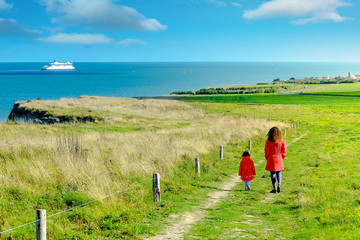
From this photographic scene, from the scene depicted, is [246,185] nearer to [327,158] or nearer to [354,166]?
[354,166]

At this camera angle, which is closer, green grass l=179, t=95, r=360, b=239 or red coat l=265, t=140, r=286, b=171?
green grass l=179, t=95, r=360, b=239

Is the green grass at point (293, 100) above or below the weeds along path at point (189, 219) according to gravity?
above

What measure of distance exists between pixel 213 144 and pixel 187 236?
657 inches

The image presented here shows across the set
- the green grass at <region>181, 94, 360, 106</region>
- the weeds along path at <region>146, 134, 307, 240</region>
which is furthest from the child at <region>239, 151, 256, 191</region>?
the green grass at <region>181, 94, 360, 106</region>

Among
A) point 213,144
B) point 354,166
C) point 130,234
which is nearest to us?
point 130,234

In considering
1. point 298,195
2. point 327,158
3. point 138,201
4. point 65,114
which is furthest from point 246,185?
point 65,114

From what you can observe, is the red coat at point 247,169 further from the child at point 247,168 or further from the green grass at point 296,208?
the green grass at point 296,208

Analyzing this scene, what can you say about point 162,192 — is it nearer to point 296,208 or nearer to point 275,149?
point 275,149

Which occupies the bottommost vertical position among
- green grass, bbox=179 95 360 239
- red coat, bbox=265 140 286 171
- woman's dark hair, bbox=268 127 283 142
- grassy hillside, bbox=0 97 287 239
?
green grass, bbox=179 95 360 239

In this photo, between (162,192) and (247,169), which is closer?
(162,192)

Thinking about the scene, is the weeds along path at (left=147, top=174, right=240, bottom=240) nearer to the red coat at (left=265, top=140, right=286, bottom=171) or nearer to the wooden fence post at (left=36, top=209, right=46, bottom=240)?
the red coat at (left=265, top=140, right=286, bottom=171)

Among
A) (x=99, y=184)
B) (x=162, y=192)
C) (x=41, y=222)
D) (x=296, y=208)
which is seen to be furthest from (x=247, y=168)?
(x=41, y=222)

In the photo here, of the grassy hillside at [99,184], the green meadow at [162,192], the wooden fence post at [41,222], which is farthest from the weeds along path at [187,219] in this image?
the wooden fence post at [41,222]

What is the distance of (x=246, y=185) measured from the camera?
1464 cm
